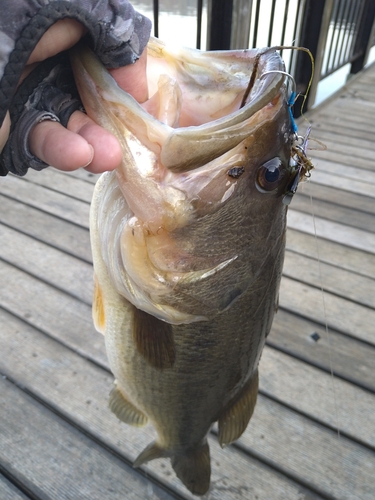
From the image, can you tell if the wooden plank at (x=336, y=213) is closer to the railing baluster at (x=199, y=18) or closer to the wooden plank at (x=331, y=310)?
the wooden plank at (x=331, y=310)

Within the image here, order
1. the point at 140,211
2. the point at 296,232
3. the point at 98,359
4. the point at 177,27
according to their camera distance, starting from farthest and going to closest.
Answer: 1. the point at 177,27
2. the point at 296,232
3. the point at 98,359
4. the point at 140,211

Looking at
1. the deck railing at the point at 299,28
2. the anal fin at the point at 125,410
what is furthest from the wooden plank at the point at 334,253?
the anal fin at the point at 125,410

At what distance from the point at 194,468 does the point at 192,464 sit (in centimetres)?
1

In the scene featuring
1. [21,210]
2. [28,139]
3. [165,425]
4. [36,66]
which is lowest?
[21,210]

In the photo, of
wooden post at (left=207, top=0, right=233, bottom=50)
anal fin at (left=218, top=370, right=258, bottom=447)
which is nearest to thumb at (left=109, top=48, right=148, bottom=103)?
anal fin at (left=218, top=370, right=258, bottom=447)

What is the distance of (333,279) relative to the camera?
7.75 feet

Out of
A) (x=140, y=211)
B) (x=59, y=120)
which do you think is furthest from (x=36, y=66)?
(x=140, y=211)

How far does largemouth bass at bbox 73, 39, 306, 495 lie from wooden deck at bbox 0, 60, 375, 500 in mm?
331

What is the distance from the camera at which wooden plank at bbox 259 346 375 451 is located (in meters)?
1.70

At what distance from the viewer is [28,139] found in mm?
829

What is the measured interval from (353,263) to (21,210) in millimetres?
2023

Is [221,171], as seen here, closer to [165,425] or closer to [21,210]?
[165,425]

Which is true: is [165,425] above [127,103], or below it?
below

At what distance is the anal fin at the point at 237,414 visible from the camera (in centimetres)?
125
